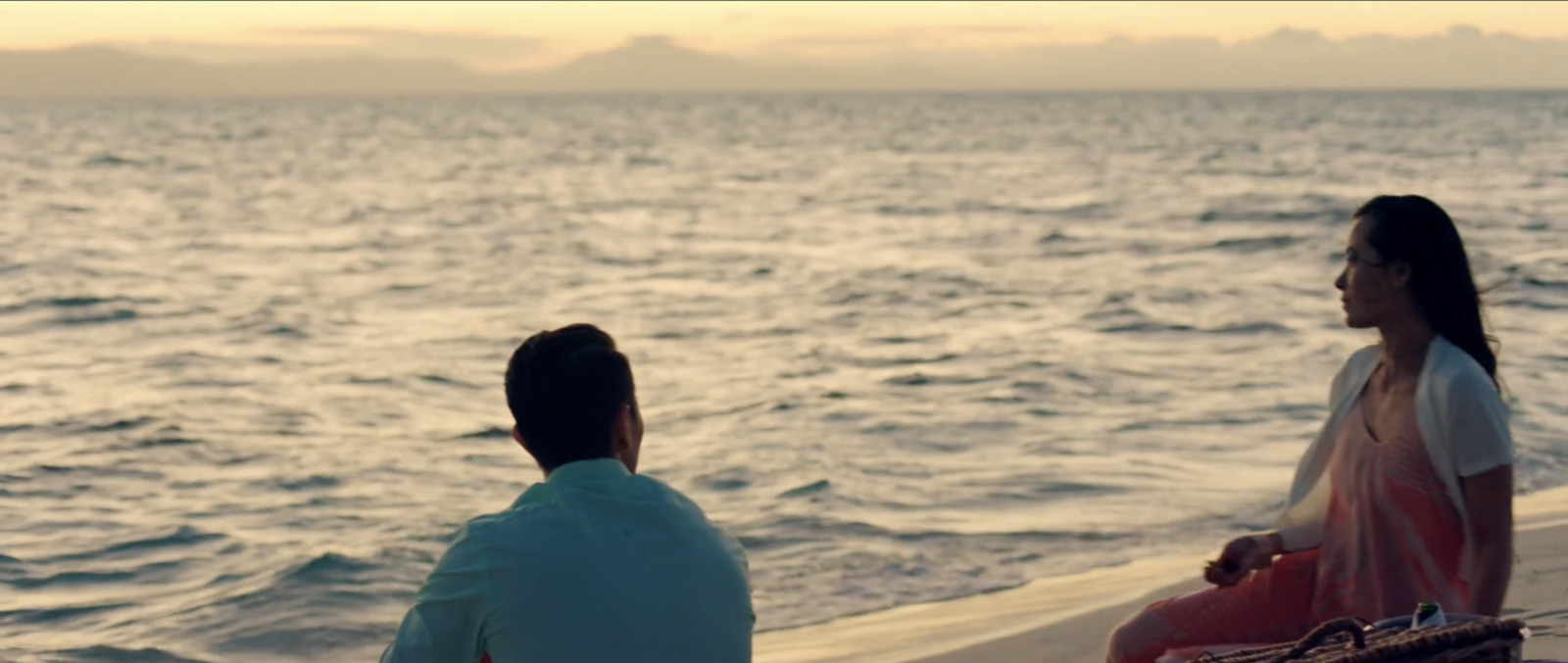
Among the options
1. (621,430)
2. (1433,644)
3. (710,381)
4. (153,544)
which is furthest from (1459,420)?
(710,381)

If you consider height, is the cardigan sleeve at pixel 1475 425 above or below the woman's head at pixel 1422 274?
below

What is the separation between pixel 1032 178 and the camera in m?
49.9

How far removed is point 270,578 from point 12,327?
11.6 m

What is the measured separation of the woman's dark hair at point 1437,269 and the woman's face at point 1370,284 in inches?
0.8

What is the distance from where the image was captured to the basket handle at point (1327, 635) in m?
2.67

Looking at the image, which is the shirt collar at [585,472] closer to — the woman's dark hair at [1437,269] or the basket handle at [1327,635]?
the basket handle at [1327,635]

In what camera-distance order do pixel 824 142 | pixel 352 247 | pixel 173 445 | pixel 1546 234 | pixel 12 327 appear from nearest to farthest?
pixel 173 445 < pixel 12 327 < pixel 1546 234 < pixel 352 247 < pixel 824 142

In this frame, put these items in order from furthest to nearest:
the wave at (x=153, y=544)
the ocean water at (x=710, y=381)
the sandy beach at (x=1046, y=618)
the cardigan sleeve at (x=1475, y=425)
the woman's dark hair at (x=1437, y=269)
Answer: the wave at (x=153, y=544) < the ocean water at (x=710, y=381) < the sandy beach at (x=1046, y=618) < the woman's dark hair at (x=1437, y=269) < the cardigan sleeve at (x=1475, y=425)

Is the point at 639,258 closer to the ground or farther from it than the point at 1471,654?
closer to the ground

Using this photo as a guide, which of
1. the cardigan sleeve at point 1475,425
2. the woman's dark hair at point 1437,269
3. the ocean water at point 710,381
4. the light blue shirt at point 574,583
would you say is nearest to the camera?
the light blue shirt at point 574,583

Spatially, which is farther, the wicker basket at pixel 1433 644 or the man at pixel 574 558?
the wicker basket at pixel 1433 644

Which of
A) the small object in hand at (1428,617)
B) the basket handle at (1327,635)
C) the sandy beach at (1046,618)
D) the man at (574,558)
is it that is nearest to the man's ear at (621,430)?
the man at (574,558)

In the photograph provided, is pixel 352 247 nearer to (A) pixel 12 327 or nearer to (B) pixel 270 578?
(A) pixel 12 327

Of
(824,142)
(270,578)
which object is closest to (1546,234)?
(270,578)
